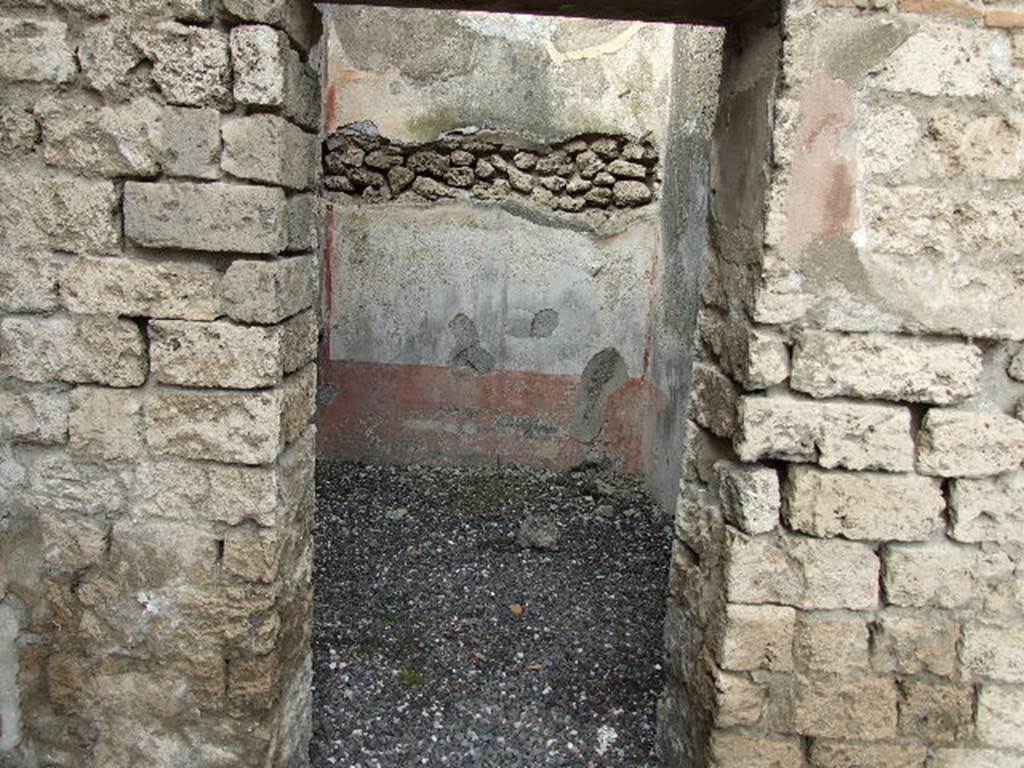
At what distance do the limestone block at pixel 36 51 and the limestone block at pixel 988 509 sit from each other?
2.62 metres

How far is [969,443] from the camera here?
226cm

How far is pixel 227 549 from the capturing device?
2379mm

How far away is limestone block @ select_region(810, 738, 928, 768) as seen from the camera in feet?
7.93

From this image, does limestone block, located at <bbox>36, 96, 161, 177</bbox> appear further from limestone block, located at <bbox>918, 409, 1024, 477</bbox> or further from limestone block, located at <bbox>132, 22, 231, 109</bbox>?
limestone block, located at <bbox>918, 409, 1024, 477</bbox>

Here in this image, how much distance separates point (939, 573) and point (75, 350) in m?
2.45

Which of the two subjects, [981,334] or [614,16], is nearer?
[981,334]

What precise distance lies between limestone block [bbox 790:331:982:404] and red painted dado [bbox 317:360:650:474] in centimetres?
385

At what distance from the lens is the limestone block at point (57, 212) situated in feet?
7.32

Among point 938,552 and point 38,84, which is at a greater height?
point 38,84

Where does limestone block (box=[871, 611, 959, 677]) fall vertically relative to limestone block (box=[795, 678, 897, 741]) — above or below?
above

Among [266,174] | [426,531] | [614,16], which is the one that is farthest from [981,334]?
[426,531]

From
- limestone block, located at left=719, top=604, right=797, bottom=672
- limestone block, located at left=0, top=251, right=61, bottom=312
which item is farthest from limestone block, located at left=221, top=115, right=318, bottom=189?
limestone block, located at left=719, top=604, right=797, bottom=672

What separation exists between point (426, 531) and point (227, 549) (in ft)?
9.30

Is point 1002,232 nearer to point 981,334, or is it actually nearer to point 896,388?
point 981,334
